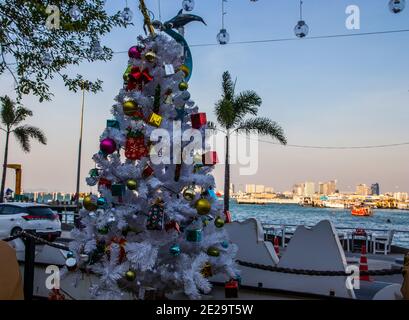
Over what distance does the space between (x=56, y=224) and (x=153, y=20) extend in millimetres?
11681

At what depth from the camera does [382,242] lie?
17125 mm

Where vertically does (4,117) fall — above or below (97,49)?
above

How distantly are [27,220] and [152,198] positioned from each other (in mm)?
11942

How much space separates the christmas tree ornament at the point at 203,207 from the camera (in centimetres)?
512

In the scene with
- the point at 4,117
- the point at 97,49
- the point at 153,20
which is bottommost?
the point at 153,20

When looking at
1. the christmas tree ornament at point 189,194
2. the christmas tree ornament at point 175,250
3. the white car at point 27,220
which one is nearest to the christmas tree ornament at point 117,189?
the christmas tree ornament at point 189,194

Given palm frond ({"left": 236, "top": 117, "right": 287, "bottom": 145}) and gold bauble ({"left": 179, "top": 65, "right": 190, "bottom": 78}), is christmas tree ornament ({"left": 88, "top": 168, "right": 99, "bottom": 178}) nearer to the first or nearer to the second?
gold bauble ({"left": 179, "top": 65, "right": 190, "bottom": 78})

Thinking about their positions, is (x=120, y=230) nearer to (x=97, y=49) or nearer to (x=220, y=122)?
(x=97, y=49)

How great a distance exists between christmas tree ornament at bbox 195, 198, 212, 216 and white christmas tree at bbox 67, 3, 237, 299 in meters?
0.01

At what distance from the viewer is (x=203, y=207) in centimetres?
512

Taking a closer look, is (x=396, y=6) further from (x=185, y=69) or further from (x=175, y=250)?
(x=175, y=250)

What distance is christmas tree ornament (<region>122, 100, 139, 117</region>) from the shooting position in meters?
5.21
